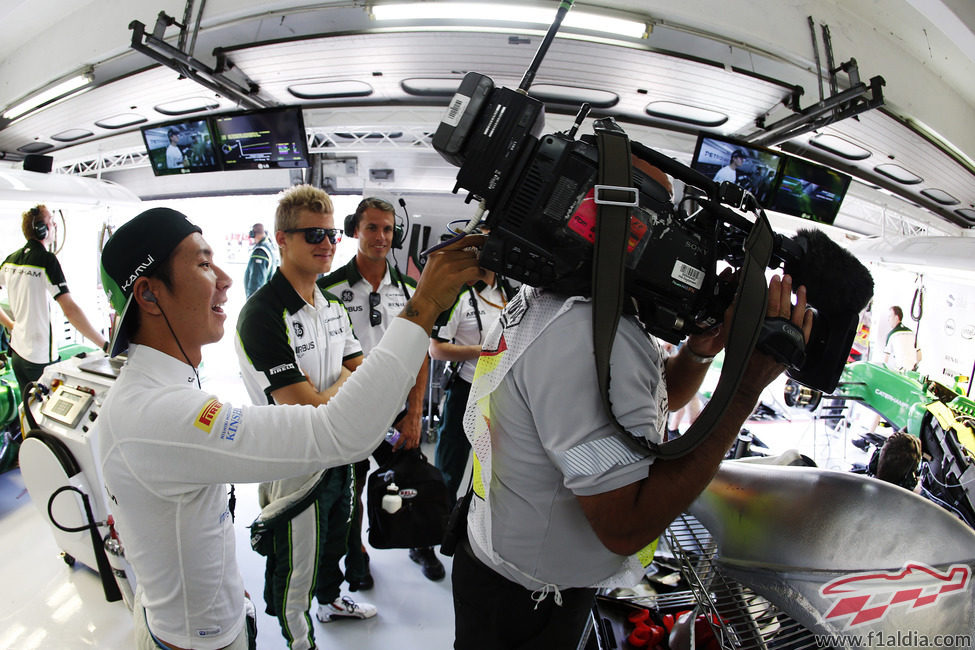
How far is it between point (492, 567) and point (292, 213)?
5.88 ft

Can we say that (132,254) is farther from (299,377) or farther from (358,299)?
(358,299)

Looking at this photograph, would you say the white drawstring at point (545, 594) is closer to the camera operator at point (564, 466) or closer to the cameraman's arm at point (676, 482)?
the camera operator at point (564, 466)

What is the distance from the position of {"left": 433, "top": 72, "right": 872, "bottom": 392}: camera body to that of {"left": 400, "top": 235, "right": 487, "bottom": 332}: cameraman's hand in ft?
0.35

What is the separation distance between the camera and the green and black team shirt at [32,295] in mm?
3754

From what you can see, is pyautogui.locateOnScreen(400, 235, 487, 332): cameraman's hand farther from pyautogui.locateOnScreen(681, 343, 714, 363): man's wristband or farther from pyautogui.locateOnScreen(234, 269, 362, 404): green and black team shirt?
pyautogui.locateOnScreen(234, 269, 362, 404): green and black team shirt

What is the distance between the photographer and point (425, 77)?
4.18 meters

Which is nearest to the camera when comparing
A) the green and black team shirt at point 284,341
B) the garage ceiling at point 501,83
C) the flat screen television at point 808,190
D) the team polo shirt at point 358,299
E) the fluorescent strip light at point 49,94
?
the green and black team shirt at point 284,341

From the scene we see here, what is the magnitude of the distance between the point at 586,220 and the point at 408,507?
1.88 metres

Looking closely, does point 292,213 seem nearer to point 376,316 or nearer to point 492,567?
point 376,316

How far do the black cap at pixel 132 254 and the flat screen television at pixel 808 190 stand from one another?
5.38m

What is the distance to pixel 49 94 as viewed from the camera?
4.65 meters

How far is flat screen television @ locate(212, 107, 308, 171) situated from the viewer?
4.71 meters

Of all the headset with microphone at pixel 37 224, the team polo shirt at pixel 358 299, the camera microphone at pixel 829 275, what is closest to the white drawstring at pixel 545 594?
the camera microphone at pixel 829 275

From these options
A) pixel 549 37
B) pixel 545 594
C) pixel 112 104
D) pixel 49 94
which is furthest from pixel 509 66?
pixel 49 94
